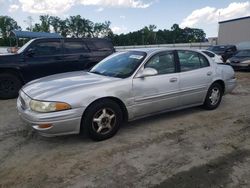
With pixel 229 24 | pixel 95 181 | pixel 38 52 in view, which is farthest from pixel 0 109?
pixel 229 24

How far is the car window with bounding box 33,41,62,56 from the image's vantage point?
27.7ft

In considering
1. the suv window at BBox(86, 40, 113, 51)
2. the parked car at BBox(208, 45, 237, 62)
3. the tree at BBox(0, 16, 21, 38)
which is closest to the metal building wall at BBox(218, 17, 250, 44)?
the parked car at BBox(208, 45, 237, 62)

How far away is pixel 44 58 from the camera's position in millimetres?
8484

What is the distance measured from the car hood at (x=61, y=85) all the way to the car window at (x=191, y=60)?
162cm

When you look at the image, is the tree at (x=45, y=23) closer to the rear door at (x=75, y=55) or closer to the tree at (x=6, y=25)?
the tree at (x=6, y=25)

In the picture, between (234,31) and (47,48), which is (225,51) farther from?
(234,31)

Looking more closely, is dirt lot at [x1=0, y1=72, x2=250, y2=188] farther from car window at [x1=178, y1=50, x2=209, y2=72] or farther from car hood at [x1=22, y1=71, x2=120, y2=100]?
car window at [x1=178, y1=50, x2=209, y2=72]

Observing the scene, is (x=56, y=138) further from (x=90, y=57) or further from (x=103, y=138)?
(x=90, y=57)

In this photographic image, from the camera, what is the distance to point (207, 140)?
458 cm

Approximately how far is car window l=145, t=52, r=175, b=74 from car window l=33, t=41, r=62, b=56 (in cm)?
436

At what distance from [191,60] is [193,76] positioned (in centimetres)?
37

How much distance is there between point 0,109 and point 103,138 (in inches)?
134

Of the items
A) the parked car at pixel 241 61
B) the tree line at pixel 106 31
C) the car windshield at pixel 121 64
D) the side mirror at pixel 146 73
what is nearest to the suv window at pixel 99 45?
the car windshield at pixel 121 64

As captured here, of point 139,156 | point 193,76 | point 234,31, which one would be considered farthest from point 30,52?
point 234,31
